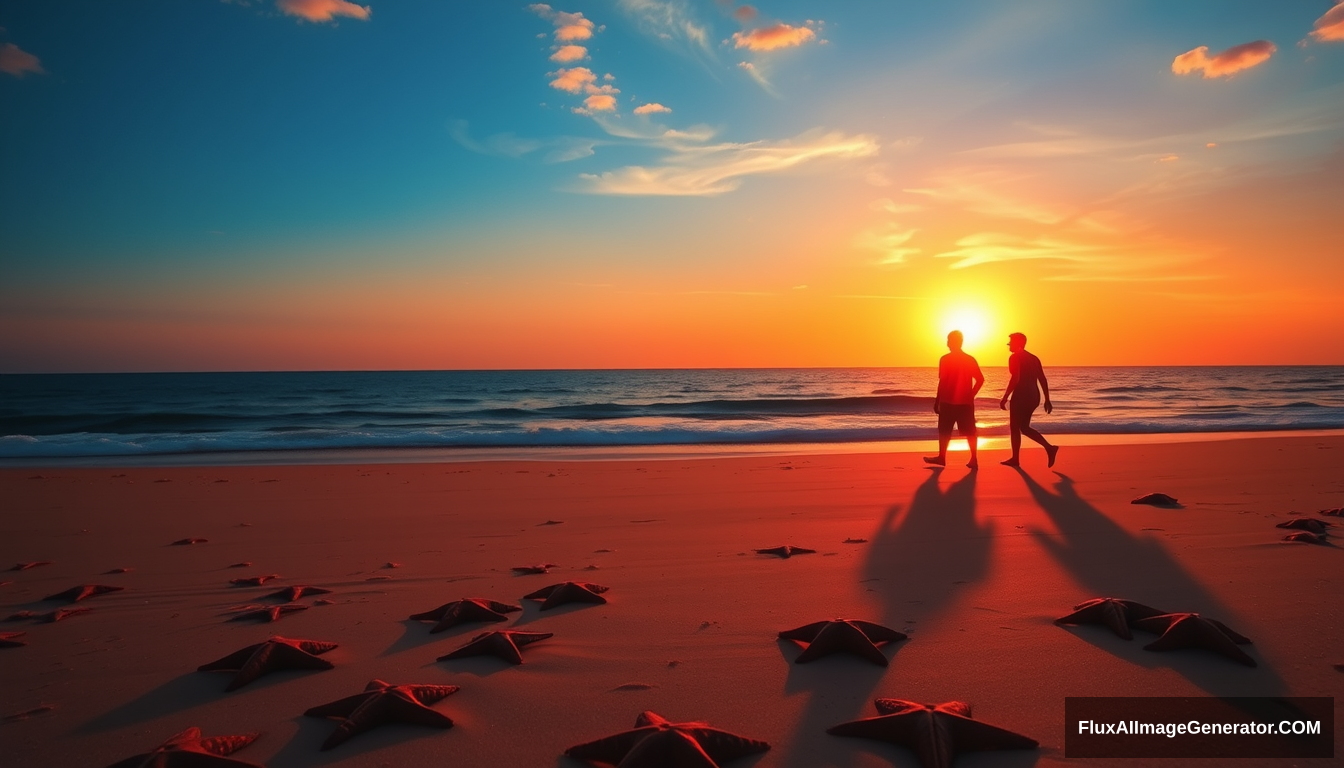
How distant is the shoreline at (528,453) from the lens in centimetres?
1520

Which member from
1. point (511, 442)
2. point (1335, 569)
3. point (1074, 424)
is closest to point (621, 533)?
point (1335, 569)

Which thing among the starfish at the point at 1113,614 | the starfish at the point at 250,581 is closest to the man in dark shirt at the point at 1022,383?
the starfish at the point at 1113,614

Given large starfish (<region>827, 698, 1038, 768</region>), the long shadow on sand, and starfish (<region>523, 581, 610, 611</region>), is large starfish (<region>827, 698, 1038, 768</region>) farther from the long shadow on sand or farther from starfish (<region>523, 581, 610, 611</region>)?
starfish (<region>523, 581, 610, 611</region>)

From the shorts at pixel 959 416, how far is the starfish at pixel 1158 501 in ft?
8.88

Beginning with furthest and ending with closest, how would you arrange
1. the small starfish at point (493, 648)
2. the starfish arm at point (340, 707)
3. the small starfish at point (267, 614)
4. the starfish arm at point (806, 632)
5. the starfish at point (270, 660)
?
the small starfish at point (267, 614)
the starfish arm at point (806, 632)
the small starfish at point (493, 648)
the starfish at point (270, 660)
the starfish arm at point (340, 707)

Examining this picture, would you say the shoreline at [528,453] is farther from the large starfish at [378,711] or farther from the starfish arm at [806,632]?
the large starfish at [378,711]

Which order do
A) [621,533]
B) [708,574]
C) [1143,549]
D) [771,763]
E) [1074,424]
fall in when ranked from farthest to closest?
[1074,424], [621,533], [1143,549], [708,574], [771,763]

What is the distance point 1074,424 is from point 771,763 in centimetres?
2442

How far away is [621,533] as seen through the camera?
7086mm

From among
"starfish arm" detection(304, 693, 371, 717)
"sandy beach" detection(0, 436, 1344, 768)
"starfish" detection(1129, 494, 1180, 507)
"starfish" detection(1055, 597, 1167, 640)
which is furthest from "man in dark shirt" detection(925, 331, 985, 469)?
"starfish arm" detection(304, 693, 371, 717)

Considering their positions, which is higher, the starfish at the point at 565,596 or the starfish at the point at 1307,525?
the starfish at the point at 1307,525

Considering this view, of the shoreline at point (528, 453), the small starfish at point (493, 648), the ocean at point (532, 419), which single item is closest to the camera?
the small starfish at point (493, 648)

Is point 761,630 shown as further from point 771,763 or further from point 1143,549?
point 1143,549

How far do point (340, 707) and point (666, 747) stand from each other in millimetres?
1502
